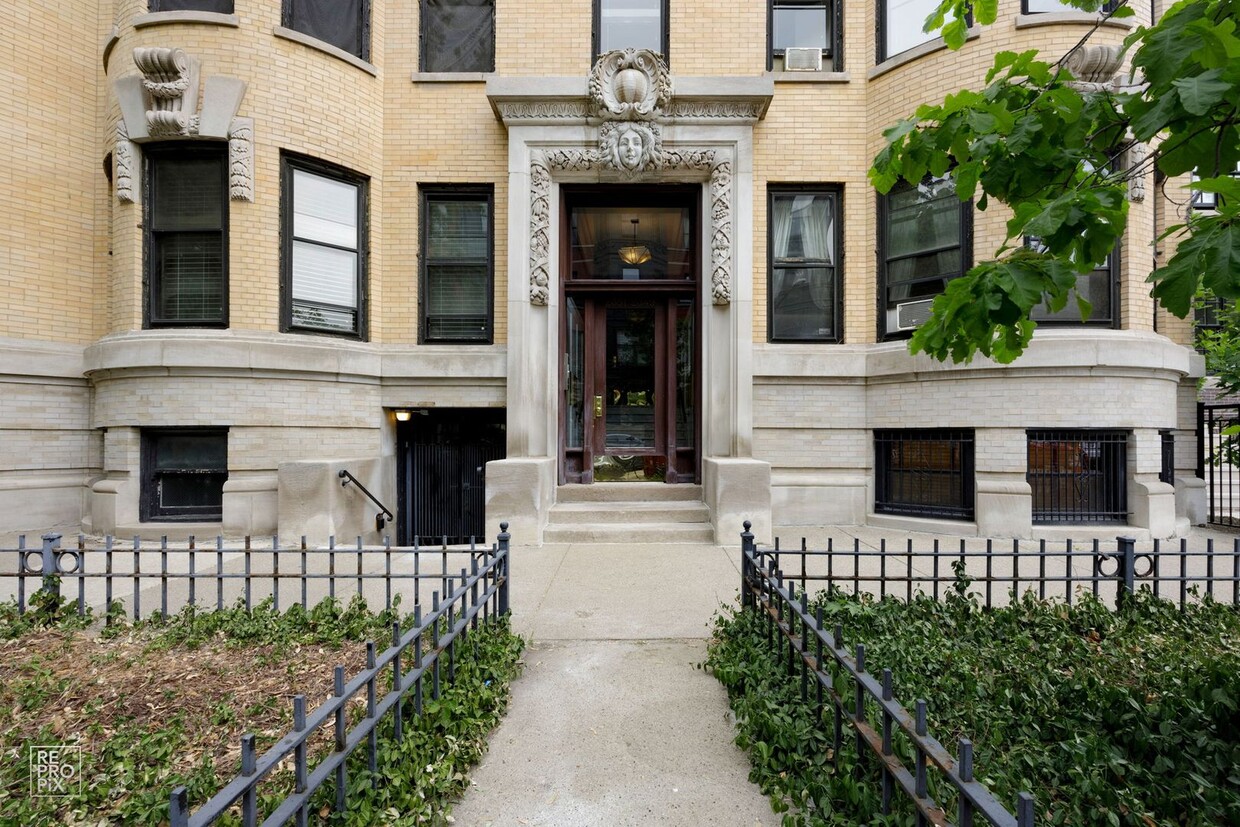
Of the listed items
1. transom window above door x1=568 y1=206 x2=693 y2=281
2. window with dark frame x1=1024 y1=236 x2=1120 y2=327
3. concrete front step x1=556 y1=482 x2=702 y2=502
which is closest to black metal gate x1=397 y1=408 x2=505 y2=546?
concrete front step x1=556 y1=482 x2=702 y2=502

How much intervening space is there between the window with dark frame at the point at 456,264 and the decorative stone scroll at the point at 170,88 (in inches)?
118

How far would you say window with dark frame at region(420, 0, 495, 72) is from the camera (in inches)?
341

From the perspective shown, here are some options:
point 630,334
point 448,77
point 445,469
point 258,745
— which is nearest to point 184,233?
point 448,77

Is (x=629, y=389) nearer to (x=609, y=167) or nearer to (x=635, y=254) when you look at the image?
(x=635, y=254)

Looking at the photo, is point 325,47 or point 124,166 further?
point 325,47

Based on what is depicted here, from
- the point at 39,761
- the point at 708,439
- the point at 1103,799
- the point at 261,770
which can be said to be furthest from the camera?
the point at 708,439

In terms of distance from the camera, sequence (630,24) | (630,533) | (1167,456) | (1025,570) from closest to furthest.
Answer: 1. (1025,570)
2. (630,533)
3. (1167,456)
4. (630,24)

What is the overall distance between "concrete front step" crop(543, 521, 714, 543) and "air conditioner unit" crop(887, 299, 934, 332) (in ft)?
13.7

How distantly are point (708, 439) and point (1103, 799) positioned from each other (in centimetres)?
605

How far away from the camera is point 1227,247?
6.06 feet

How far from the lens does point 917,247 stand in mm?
8172

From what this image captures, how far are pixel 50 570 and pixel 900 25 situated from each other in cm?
1183

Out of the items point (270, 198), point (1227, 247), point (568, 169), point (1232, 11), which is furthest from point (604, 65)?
point (1227, 247)

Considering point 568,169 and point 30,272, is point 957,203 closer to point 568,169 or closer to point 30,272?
point 568,169
